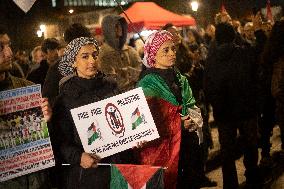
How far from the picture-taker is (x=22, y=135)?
3229mm

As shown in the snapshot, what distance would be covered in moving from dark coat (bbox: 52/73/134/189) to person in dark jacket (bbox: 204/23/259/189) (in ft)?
8.68

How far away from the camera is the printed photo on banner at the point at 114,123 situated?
11.0 feet

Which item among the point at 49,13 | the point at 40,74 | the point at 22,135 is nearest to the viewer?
the point at 22,135

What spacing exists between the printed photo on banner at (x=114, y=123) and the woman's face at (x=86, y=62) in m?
0.32

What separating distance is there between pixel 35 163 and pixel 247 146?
358cm

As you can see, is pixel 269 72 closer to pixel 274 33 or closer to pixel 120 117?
pixel 274 33

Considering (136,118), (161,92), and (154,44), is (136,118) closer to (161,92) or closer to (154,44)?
(161,92)

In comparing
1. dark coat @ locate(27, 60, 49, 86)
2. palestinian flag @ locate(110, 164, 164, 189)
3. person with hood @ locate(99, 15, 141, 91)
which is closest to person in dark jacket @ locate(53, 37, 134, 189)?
palestinian flag @ locate(110, 164, 164, 189)

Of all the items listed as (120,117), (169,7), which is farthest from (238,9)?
(120,117)

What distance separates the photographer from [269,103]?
Result: 755 centimetres

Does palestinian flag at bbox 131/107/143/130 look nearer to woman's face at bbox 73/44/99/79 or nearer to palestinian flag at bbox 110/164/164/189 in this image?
palestinian flag at bbox 110/164/164/189

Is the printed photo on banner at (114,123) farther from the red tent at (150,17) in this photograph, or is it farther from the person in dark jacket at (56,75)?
the red tent at (150,17)

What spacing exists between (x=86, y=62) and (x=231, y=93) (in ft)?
9.10

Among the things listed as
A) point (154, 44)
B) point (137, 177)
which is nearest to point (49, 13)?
point (154, 44)
